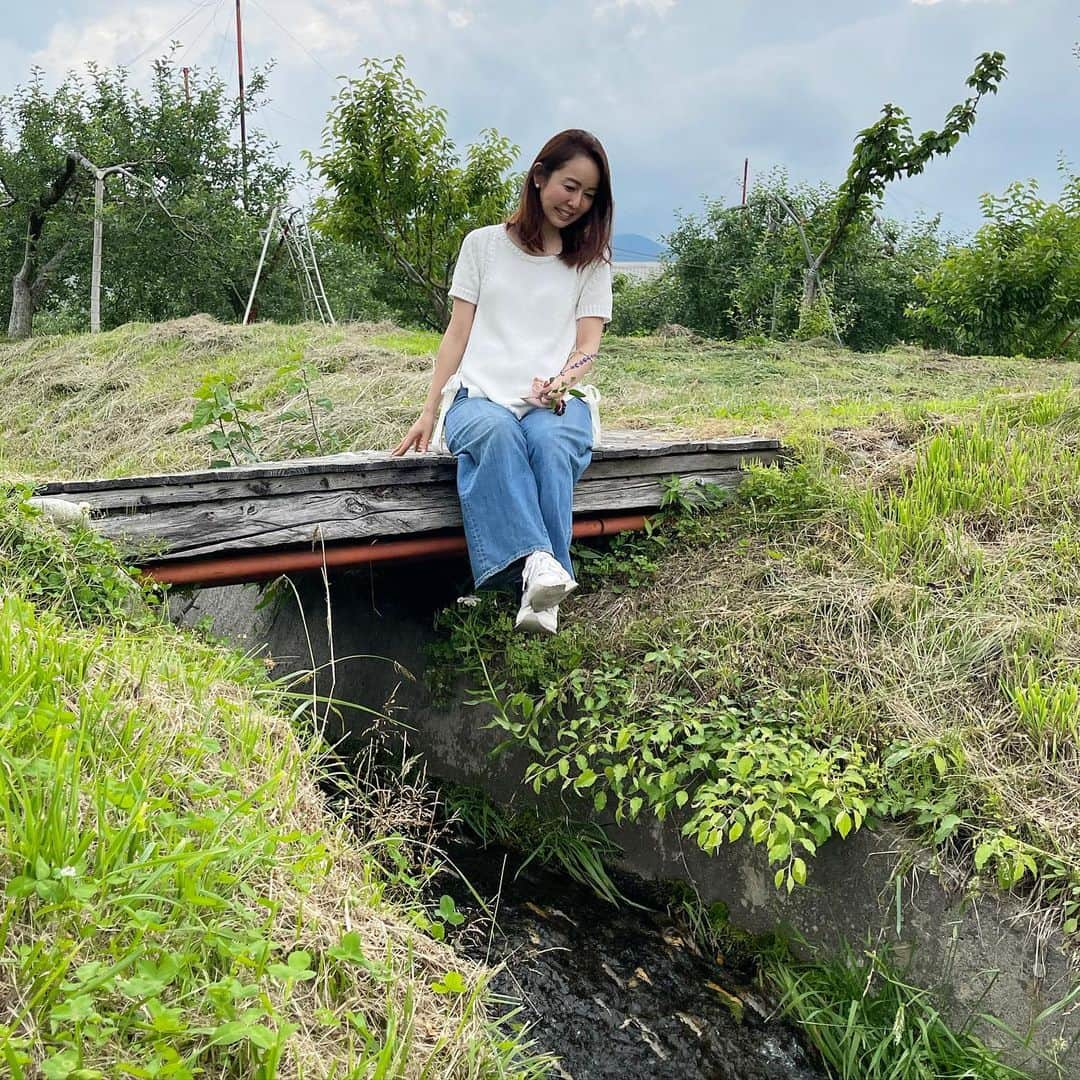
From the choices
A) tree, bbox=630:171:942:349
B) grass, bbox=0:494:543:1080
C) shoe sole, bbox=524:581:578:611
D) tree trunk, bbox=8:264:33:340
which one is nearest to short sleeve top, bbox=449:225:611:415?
shoe sole, bbox=524:581:578:611

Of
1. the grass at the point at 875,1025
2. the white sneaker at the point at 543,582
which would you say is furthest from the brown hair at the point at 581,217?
the grass at the point at 875,1025

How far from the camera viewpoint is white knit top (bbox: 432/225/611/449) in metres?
3.69

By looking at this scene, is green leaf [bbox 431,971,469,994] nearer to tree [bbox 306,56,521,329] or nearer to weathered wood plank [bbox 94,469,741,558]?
weathered wood plank [bbox 94,469,741,558]

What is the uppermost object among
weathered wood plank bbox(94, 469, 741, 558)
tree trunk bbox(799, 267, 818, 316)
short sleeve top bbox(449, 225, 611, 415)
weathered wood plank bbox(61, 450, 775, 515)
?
tree trunk bbox(799, 267, 818, 316)

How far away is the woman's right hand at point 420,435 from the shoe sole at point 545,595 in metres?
→ 0.83

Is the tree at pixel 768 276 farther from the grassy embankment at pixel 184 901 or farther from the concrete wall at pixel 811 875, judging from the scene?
the grassy embankment at pixel 184 901

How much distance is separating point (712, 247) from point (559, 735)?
17.4 m

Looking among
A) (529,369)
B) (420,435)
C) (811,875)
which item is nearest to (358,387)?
(420,435)

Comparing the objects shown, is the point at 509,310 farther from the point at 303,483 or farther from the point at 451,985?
the point at 451,985

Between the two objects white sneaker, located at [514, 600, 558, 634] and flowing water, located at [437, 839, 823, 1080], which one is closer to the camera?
flowing water, located at [437, 839, 823, 1080]

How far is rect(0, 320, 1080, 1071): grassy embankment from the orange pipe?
0.43 metres

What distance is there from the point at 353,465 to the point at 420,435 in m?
0.33

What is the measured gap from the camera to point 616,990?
307 centimetres

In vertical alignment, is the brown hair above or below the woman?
above
